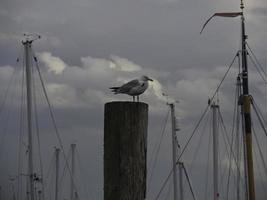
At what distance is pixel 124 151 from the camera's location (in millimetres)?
6758

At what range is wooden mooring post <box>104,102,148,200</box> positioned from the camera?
6758mm

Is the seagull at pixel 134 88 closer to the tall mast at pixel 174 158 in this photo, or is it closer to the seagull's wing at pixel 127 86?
the seagull's wing at pixel 127 86

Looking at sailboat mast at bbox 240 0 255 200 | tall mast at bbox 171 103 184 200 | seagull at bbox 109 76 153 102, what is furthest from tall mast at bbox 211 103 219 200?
seagull at bbox 109 76 153 102

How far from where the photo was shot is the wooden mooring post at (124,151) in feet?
22.2

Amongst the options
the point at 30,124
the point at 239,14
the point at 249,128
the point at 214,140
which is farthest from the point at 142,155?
the point at 214,140

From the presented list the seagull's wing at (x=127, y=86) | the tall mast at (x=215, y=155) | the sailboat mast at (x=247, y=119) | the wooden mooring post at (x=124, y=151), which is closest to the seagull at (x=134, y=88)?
the seagull's wing at (x=127, y=86)

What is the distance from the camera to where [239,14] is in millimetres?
32250

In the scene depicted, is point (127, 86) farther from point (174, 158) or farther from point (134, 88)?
point (174, 158)

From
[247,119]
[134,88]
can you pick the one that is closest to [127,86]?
[134,88]

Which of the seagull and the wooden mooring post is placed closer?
the wooden mooring post

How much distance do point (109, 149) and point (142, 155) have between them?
1.20ft

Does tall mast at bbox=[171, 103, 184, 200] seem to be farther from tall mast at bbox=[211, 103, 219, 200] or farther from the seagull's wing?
the seagull's wing

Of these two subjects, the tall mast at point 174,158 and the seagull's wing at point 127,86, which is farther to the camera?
the tall mast at point 174,158

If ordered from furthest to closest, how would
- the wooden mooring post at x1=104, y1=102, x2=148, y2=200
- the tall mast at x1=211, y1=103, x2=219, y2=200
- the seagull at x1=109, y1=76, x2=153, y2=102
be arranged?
the tall mast at x1=211, y1=103, x2=219, y2=200
the seagull at x1=109, y1=76, x2=153, y2=102
the wooden mooring post at x1=104, y1=102, x2=148, y2=200
